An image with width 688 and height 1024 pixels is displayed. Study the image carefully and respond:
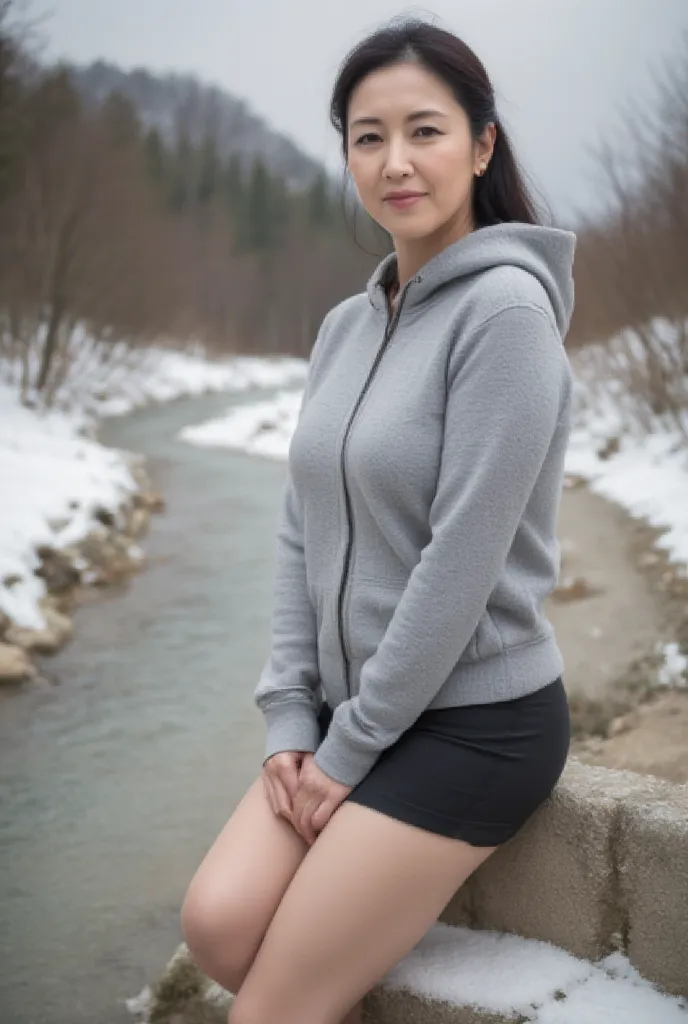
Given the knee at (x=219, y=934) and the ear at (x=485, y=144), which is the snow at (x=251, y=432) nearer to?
the ear at (x=485, y=144)

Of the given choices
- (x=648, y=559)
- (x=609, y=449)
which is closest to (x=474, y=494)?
(x=648, y=559)

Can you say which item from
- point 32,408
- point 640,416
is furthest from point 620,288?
point 32,408

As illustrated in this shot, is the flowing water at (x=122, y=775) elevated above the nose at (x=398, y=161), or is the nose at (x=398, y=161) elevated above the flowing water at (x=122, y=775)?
the nose at (x=398, y=161)

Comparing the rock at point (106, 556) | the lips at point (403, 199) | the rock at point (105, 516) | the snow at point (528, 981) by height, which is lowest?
the rock at point (106, 556)

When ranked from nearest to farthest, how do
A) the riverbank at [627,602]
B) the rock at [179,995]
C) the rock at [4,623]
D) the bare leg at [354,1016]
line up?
1. the bare leg at [354,1016]
2. the rock at [179,995]
3. the riverbank at [627,602]
4. the rock at [4,623]

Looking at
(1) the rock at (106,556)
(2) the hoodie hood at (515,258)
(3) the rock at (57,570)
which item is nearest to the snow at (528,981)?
(2) the hoodie hood at (515,258)

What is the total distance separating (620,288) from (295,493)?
29.5 feet

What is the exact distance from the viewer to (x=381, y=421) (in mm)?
1467

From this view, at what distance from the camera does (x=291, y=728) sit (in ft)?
5.22

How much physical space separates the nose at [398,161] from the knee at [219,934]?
3.84ft

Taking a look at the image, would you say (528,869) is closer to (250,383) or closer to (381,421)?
(381,421)

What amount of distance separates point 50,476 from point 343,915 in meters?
6.90

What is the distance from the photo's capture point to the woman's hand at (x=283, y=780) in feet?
4.96

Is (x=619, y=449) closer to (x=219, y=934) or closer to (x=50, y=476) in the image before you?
(x=50, y=476)
